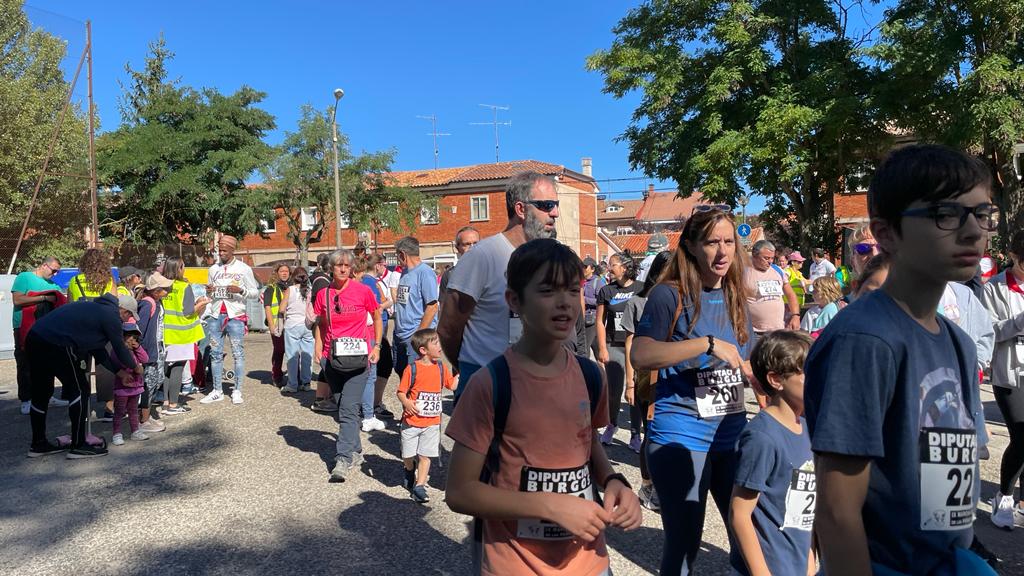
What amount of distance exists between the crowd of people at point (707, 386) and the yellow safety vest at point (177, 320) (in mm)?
832

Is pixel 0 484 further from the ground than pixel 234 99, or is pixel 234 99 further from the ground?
pixel 234 99

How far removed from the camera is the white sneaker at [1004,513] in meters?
4.69

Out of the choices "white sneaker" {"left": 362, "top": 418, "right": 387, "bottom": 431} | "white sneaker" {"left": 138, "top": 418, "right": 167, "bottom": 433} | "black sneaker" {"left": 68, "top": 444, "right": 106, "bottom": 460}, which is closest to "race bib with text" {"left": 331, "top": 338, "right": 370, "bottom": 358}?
"white sneaker" {"left": 362, "top": 418, "right": 387, "bottom": 431}

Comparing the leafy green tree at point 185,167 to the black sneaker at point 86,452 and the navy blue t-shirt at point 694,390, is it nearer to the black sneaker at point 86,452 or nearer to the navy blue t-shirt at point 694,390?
the black sneaker at point 86,452

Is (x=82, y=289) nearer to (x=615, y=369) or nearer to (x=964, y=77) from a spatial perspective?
(x=615, y=369)

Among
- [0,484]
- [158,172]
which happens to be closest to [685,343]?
[0,484]

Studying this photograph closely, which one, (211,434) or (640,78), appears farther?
(640,78)

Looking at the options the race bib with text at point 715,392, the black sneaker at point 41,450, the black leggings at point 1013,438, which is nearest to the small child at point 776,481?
the race bib with text at point 715,392

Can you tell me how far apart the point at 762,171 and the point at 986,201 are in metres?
22.8

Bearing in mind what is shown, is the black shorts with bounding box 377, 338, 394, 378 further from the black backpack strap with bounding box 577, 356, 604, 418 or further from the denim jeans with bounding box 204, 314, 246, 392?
the black backpack strap with bounding box 577, 356, 604, 418

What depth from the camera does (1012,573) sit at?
4.04 m

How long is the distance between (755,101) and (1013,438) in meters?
19.6

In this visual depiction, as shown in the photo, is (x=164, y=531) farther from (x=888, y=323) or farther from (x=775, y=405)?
(x=888, y=323)

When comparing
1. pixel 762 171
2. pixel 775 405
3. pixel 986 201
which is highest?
pixel 762 171
